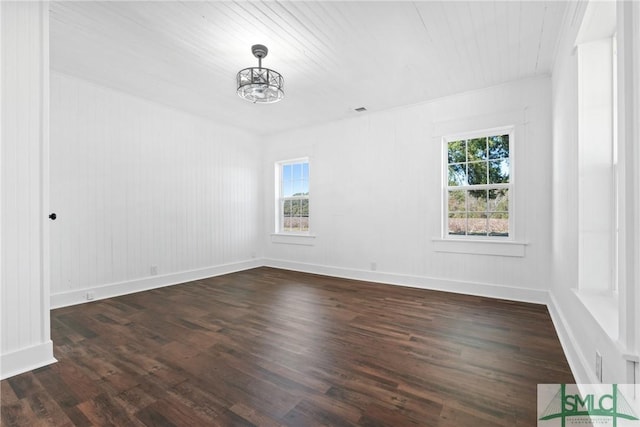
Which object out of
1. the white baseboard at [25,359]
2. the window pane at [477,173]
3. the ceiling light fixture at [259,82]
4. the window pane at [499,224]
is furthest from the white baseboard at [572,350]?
the white baseboard at [25,359]

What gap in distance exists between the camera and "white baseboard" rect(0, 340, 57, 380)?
1.96 m

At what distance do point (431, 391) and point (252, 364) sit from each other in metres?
1.24

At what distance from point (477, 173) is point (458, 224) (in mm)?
747

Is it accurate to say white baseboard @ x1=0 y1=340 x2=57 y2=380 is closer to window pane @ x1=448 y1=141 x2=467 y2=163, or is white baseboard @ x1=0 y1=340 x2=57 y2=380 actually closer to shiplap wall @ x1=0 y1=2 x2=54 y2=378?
shiplap wall @ x1=0 y1=2 x2=54 y2=378

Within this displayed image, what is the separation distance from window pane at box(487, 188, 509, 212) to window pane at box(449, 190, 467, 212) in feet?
1.03

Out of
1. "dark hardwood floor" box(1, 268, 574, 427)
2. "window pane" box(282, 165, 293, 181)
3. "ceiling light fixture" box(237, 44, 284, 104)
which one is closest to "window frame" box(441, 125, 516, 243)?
"dark hardwood floor" box(1, 268, 574, 427)

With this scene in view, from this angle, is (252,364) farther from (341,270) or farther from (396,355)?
(341,270)

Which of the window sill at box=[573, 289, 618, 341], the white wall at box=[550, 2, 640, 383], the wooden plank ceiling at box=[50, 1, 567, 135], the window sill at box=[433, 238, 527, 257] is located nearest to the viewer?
Result: the white wall at box=[550, 2, 640, 383]

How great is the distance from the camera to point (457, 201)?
161 inches

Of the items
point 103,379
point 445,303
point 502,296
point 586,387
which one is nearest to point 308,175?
point 445,303

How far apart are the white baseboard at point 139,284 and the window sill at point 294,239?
782 millimetres

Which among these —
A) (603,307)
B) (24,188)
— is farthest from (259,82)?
(603,307)

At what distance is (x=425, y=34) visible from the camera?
8.76ft

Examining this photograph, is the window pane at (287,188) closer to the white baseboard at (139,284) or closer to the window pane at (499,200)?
the white baseboard at (139,284)
